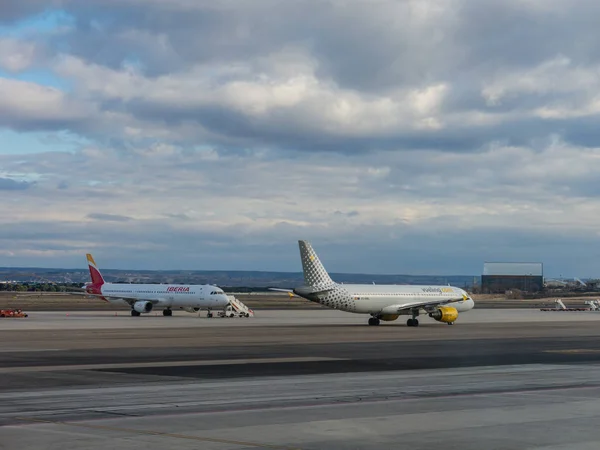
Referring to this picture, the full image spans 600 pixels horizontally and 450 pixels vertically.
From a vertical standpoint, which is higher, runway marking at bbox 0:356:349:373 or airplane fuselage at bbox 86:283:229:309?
airplane fuselage at bbox 86:283:229:309

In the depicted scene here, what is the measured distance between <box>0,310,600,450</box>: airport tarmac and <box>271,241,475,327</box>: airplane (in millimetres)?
29709

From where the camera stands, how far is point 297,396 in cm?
2458

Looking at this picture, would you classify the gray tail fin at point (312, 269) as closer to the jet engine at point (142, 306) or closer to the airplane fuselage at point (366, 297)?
the airplane fuselage at point (366, 297)

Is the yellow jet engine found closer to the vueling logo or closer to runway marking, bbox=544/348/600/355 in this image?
the vueling logo

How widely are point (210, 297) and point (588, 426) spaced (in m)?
82.1

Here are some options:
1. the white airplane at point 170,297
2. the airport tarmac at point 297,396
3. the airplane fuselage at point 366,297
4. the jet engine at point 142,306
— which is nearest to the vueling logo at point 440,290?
the airplane fuselage at point 366,297

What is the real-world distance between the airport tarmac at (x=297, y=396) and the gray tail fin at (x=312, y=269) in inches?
1177

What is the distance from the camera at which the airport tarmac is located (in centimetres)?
1734

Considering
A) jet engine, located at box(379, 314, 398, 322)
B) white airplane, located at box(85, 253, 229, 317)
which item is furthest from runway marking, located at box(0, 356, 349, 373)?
A: white airplane, located at box(85, 253, 229, 317)

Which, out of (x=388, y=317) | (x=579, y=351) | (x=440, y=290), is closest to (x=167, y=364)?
(x=579, y=351)

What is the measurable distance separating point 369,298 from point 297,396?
5576 cm

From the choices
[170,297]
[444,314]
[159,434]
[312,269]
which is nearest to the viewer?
[159,434]

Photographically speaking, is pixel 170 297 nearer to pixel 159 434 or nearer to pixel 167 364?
pixel 167 364

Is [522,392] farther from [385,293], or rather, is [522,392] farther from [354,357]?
[385,293]
